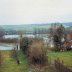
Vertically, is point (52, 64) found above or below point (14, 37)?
below

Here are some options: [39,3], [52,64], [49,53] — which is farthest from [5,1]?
[52,64]

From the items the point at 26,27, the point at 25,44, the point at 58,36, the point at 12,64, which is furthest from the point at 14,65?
the point at 58,36

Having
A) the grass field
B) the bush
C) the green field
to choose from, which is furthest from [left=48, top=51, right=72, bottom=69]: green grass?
the bush

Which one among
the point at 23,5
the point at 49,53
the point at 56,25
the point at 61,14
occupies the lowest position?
the point at 49,53

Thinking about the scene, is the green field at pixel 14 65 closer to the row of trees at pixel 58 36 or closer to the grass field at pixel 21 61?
the grass field at pixel 21 61

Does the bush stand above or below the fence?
above

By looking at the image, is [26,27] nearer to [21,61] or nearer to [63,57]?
Answer: [21,61]

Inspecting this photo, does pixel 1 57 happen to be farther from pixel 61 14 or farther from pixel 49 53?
pixel 61 14

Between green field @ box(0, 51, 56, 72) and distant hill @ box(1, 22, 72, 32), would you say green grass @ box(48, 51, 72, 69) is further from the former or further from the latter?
distant hill @ box(1, 22, 72, 32)
